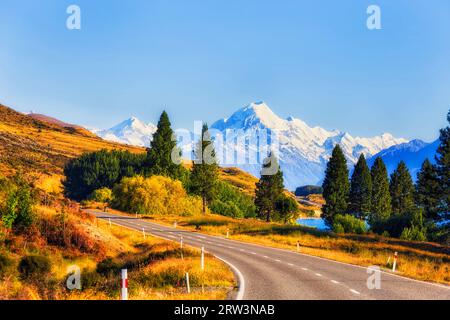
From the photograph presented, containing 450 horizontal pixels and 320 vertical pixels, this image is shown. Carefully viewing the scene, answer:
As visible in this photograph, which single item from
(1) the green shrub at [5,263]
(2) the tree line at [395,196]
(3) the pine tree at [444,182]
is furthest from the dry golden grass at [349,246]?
(1) the green shrub at [5,263]

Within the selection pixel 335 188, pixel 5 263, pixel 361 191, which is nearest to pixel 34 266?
pixel 5 263

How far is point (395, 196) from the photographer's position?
9712 centimetres

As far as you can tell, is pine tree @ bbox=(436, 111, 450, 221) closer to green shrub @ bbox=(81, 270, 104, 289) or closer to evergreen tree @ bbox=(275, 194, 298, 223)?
green shrub @ bbox=(81, 270, 104, 289)

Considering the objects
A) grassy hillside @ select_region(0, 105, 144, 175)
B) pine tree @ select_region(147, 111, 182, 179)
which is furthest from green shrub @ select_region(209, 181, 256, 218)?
grassy hillside @ select_region(0, 105, 144, 175)

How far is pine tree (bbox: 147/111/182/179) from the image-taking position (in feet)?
256

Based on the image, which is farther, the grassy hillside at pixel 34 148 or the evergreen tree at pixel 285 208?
the evergreen tree at pixel 285 208

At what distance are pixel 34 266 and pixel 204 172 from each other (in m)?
55.0

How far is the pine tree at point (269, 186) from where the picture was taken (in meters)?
85.6

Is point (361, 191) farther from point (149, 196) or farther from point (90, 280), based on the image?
point (90, 280)

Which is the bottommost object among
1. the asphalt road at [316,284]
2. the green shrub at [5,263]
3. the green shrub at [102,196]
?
the green shrub at [5,263]

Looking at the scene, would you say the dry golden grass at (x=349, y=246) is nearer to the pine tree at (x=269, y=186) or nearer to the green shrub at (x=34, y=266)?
the green shrub at (x=34, y=266)
